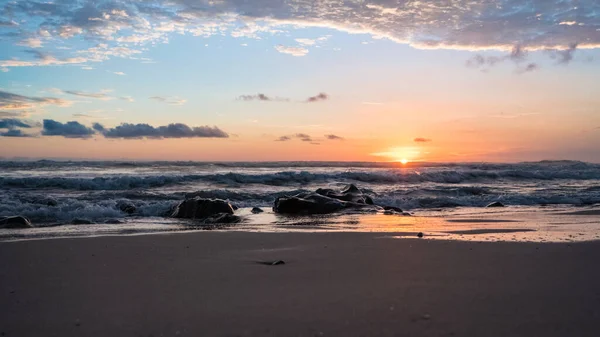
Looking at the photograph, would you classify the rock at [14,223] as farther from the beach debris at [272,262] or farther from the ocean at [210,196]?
the beach debris at [272,262]

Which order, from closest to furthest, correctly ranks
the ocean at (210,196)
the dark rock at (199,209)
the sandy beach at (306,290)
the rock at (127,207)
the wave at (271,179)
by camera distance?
1. the sandy beach at (306,290)
2. the ocean at (210,196)
3. the dark rock at (199,209)
4. the rock at (127,207)
5. the wave at (271,179)

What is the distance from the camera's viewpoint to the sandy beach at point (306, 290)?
128 inches

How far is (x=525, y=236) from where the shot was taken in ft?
25.2

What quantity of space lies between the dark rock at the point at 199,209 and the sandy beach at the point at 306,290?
5.53m

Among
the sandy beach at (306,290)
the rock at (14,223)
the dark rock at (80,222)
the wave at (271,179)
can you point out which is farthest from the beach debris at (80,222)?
the wave at (271,179)

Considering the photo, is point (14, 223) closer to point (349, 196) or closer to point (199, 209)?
point (199, 209)

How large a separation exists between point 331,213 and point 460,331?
10083 mm

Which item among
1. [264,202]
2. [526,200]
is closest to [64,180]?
[264,202]

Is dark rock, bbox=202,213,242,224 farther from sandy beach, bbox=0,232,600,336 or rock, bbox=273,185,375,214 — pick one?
sandy beach, bbox=0,232,600,336

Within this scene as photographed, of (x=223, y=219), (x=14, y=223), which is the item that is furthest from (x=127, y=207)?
(x=223, y=219)

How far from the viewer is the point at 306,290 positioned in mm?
4199

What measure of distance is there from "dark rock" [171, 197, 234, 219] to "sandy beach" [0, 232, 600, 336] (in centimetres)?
553

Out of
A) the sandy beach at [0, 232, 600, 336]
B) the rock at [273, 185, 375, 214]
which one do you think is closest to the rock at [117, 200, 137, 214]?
the rock at [273, 185, 375, 214]

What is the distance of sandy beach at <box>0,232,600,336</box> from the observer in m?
3.25
